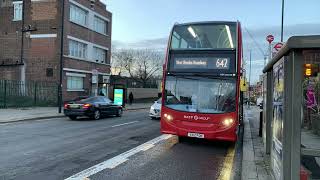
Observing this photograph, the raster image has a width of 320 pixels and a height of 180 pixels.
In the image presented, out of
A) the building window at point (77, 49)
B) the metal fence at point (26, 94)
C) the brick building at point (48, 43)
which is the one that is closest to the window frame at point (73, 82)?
the brick building at point (48, 43)

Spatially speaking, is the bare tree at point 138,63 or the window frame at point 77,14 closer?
the window frame at point 77,14

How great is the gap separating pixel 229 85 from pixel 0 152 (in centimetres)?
673

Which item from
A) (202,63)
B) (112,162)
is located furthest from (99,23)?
(112,162)

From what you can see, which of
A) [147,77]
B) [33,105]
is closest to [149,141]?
[33,105]

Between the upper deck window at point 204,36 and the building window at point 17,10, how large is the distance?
28.3 metres

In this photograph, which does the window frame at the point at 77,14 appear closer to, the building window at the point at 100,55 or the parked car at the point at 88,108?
the building window at the point at 100,55

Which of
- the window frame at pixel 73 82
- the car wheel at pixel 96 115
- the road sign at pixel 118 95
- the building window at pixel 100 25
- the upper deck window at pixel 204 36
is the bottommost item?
the car wheel at pixel 96 115

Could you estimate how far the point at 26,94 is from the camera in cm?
3469

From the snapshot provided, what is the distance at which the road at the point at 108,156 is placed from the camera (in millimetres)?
8664

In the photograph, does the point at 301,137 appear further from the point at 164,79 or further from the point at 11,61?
the point at 11,61

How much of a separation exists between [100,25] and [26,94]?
12952 millimetres

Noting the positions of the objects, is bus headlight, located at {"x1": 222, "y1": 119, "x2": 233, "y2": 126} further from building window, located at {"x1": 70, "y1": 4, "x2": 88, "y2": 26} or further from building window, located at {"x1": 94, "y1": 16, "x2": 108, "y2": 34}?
building window, located at {"x1": 94, "y1": 16, "x2": 108, "y2": 34}

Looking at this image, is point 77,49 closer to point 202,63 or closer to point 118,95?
point 118,95

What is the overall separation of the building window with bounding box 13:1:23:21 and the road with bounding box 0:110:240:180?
24.9 m
